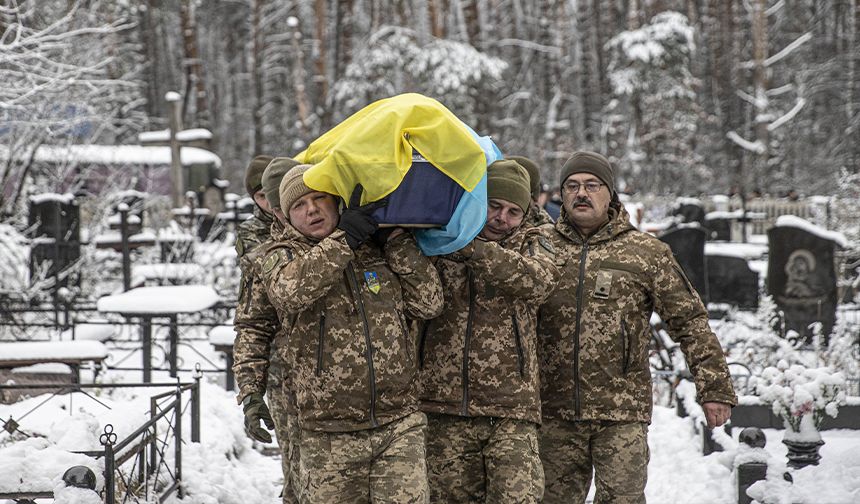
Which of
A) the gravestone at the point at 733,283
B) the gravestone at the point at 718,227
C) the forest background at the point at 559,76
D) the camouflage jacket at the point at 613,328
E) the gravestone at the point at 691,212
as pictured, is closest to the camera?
the camouflage jacket at the point at 613,328

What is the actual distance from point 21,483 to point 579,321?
3.00m

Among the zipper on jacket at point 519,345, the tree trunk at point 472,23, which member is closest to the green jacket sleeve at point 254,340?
the zipper on jacket at point 519,345

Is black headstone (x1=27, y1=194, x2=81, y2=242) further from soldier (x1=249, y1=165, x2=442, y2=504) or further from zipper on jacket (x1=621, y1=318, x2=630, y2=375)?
zipper on jacket (x1=621, y1=318, x2=630, y2=375)

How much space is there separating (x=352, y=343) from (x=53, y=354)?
455 cm

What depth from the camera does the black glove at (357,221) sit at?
3338mm

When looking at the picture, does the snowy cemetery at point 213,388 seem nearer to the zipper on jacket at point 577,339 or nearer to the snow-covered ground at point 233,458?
the snow-covered ground at point 233,458

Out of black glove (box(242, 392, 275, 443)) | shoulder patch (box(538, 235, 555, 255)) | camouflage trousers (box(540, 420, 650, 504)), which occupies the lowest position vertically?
camouflage trousers (box(540, 420, 650, 504))

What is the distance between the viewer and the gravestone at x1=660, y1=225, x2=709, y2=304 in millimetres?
11141

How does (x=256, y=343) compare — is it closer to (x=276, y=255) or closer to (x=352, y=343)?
(x=276, y=255)

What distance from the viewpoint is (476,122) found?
24.3 meters

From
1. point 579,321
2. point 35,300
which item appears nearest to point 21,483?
point 579,321

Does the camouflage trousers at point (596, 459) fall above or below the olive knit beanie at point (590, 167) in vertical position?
below

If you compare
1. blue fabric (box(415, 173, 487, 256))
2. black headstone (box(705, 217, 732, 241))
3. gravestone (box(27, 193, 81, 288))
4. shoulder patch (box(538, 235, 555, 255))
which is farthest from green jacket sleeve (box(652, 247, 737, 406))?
black headstone (box(705, 217, 732, 241))

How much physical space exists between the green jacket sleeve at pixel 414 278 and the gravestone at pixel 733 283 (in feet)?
33.4
